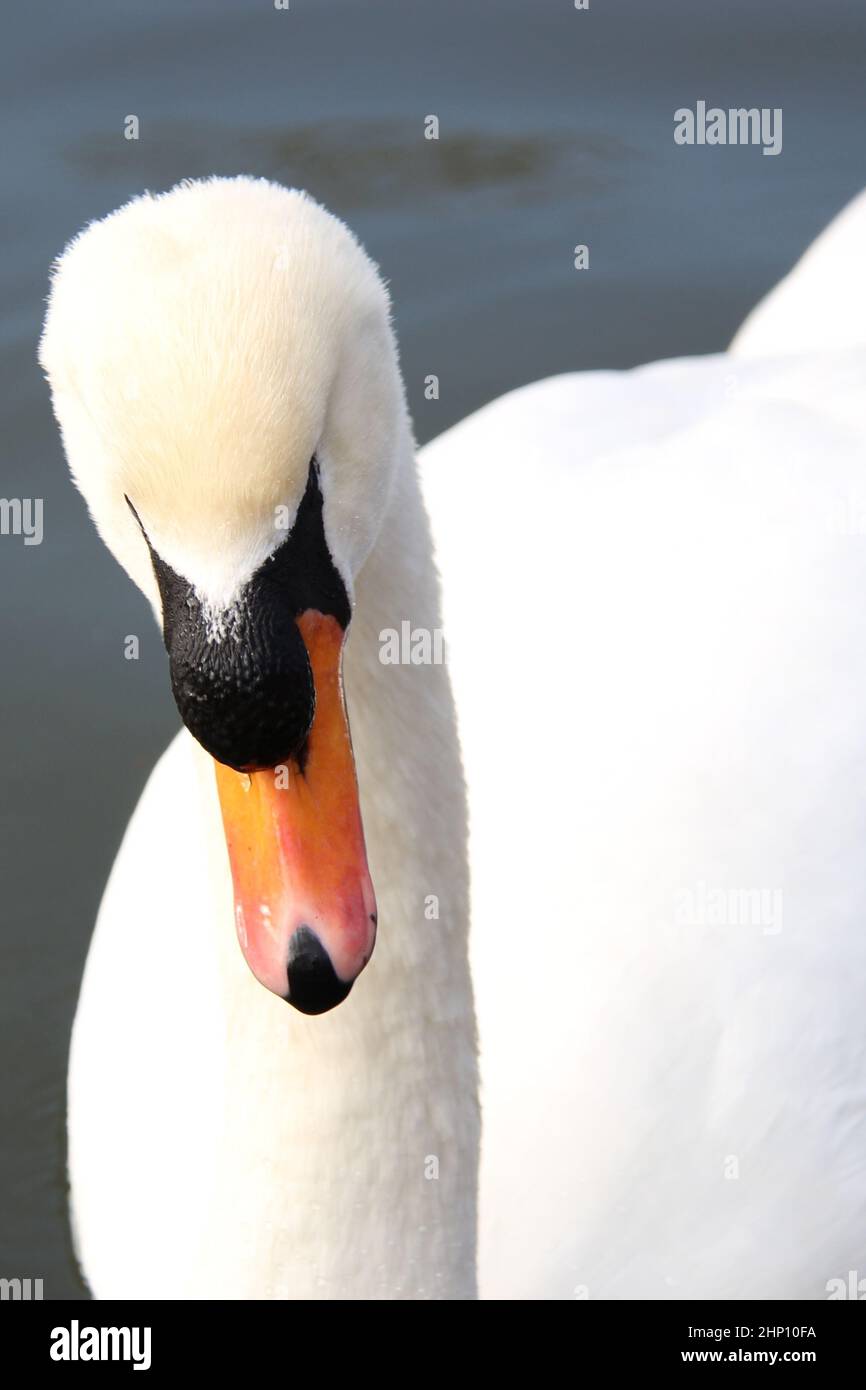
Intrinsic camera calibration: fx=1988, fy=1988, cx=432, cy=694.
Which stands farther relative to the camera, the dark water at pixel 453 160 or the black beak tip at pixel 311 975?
the dark water at pixel 453 160

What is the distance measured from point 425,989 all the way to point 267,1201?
438 mm

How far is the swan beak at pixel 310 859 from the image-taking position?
2.52m

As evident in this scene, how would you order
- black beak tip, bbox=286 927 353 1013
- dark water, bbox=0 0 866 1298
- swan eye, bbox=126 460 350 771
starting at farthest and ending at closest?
dark water, bbox=0 0 866 1298 → black beak tip, bbox=286 927 353 1013 → swan eye, bbox=126 460 350 771

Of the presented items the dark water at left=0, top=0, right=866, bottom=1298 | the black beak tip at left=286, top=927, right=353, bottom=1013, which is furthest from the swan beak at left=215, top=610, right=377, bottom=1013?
the dark water at left=0, top=0, right=866, bottom=1298

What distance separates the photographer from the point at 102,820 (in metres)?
5.57

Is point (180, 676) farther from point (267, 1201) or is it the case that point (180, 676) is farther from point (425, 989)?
point (267, 1201)

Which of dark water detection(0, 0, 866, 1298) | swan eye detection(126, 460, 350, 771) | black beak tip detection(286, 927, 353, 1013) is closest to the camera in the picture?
swan eye detection(126, 460, 350, 771)

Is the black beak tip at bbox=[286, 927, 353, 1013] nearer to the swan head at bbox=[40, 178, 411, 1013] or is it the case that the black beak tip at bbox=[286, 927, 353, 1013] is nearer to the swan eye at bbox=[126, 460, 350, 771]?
the swan head at bbox=[40, 178, 411, 1013]

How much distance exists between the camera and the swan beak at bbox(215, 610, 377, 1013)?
A: 2.52 m

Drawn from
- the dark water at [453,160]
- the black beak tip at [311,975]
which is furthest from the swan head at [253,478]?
the dark water at [453,160]

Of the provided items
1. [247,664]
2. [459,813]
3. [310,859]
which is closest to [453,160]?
[459,813]

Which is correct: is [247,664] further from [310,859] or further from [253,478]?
[310,859]

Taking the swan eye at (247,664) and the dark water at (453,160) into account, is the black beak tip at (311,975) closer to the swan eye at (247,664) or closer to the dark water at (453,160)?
the swan eye at (247,664)
